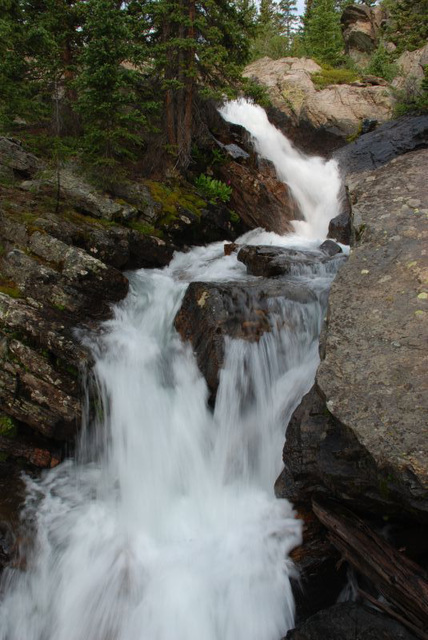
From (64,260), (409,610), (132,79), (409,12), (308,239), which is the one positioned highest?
(409,12)

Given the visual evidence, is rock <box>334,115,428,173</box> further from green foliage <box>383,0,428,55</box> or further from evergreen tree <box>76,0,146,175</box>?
evergreen tree <box>76,0,146,175</box>

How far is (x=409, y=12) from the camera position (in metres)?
20.1

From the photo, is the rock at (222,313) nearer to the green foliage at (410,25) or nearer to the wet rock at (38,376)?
the wet rock at (38,376)

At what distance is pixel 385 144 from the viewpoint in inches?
578

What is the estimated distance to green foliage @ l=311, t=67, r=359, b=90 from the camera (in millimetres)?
20517

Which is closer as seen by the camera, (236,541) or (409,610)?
(409,610)

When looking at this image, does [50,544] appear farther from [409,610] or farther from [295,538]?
[409,610]

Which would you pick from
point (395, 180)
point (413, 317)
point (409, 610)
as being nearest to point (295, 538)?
point (409, 610)

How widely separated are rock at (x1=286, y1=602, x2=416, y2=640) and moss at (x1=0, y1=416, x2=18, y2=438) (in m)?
4.38

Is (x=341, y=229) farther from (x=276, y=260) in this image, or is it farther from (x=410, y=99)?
(x=410, y=99)

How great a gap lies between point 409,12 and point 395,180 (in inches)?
829

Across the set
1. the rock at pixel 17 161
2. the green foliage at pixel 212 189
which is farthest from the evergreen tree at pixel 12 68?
the green foliage at pixel 212 189

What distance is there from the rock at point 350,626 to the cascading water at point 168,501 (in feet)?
1.95

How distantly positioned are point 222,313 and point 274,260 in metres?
2.64
